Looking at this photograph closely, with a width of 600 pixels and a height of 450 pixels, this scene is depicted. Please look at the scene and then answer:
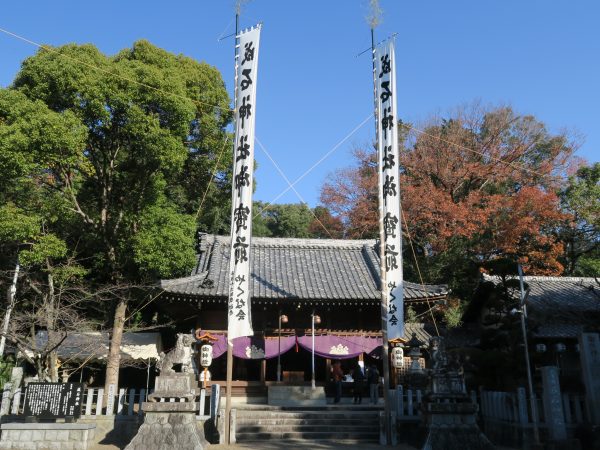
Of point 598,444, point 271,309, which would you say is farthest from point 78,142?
point 598,444

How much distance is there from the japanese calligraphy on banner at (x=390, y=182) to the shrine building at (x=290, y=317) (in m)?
4.60

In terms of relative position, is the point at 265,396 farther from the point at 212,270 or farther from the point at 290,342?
the point at 212,270

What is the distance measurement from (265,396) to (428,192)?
1622 cm

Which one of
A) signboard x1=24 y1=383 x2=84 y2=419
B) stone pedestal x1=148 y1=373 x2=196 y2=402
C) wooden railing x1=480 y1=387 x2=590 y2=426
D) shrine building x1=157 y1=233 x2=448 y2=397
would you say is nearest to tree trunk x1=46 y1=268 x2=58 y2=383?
signboard x1=24 y1=383 x2=84 y2=419

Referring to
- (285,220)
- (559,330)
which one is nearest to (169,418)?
(559,330)

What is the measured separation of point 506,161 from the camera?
104 ft

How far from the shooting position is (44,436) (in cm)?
1145

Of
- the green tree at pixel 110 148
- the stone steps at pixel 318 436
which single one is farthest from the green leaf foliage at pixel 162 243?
the stone steps at pixel 318 436

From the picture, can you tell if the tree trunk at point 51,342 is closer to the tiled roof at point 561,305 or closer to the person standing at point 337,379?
the person standing at point 337,379

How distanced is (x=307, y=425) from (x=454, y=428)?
16.0 feet

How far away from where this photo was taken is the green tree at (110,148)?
15.6m

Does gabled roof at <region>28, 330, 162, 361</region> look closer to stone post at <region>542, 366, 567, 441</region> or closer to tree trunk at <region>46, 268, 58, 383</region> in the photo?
tree trunk at <region>46, 268, 58, 383</region>

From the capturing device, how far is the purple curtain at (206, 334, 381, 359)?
58.9 ft

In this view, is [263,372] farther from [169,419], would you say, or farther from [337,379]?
[169,419]
